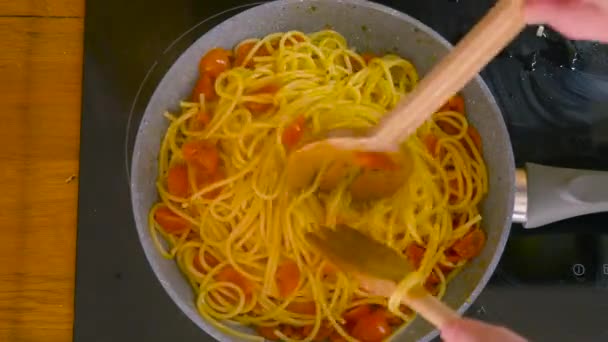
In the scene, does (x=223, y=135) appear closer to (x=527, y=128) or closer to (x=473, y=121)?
(x=473, y=121)

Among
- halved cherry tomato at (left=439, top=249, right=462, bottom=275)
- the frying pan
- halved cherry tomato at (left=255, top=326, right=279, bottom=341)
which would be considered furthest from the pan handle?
halved cherry tomato at (left=255, top=326, right=279, bottom=341)

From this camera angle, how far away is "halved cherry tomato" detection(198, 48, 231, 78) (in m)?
1.04

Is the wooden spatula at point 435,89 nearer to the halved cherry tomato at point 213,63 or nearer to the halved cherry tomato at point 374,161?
the halved cherry tomato at point 374,161

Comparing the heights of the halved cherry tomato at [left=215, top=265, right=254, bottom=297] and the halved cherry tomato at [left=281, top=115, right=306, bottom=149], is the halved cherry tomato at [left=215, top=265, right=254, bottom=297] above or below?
below

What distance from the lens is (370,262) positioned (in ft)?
2.90

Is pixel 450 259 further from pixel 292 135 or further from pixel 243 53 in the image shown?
pixel 243 53

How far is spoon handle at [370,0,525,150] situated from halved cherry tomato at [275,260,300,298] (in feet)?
0.85

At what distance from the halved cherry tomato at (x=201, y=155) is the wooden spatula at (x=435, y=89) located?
0.12m

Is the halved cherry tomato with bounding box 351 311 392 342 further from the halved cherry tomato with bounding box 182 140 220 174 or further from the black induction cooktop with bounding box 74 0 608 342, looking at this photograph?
the halved cherry tomato with bounding box 182 140 220 174

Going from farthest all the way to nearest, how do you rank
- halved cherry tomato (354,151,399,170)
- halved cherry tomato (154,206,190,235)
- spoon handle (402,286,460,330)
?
1. halved cherry tomato (154,206,190,235)
2. halved cherry tomato (354,151,399,170)
3. spoon handle (402,286,460,330)

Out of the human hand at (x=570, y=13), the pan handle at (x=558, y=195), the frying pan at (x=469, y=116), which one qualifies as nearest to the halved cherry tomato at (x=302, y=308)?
the frying pan at (x=469, y=116)

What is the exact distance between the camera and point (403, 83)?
1102mm

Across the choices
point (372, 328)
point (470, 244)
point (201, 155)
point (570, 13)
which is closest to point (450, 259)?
point (470, 244)

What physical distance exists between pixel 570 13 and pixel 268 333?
588 millimetres
